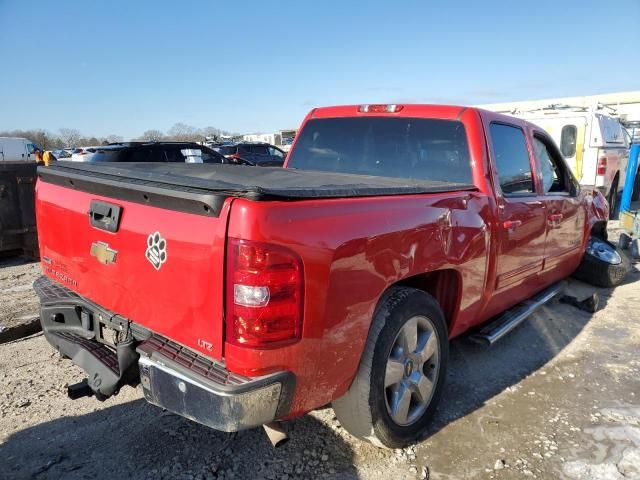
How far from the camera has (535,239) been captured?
149 inches

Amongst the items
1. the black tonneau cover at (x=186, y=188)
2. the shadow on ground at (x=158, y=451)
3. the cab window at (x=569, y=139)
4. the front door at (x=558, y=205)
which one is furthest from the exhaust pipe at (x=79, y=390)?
the cab window at (x=569, y=139)

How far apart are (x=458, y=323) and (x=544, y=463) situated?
0.91m

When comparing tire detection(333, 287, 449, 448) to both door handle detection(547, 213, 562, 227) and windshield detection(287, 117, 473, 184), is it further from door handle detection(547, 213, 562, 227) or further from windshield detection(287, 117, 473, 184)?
door handle detection(547, 213, 562, 227)

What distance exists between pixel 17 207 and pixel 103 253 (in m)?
5.19

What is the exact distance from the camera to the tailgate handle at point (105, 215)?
229 cm

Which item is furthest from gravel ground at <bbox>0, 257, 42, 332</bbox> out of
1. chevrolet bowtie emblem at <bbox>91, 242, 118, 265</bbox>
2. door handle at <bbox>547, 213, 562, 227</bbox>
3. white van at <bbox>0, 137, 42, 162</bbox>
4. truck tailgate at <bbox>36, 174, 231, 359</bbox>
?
white van at <bbox>0, 137, 42, 162</bbox>

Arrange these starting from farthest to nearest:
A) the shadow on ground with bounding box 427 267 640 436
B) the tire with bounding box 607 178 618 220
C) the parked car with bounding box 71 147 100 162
Answer: 1. the tire with bounding box 607 178 618 220
2. the parked car with bounding box 71 147 100 162
3. the shadow on ground with bounding box 427 267 640 436

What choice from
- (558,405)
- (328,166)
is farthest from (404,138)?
(558,405)

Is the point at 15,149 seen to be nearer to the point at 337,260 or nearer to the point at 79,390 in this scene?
the point at 79,390

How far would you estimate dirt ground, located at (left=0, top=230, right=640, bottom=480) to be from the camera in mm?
2535

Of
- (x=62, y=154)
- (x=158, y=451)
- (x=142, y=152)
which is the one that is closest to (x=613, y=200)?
(x=142, y=152)

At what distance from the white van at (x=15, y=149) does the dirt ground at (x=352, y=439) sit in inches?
1224

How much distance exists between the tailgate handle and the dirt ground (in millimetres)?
1244

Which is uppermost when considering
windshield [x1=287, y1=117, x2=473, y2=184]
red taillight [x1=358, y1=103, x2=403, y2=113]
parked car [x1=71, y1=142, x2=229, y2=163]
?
red taillight [x1=358, y1=103, x2=403, y2=113]
